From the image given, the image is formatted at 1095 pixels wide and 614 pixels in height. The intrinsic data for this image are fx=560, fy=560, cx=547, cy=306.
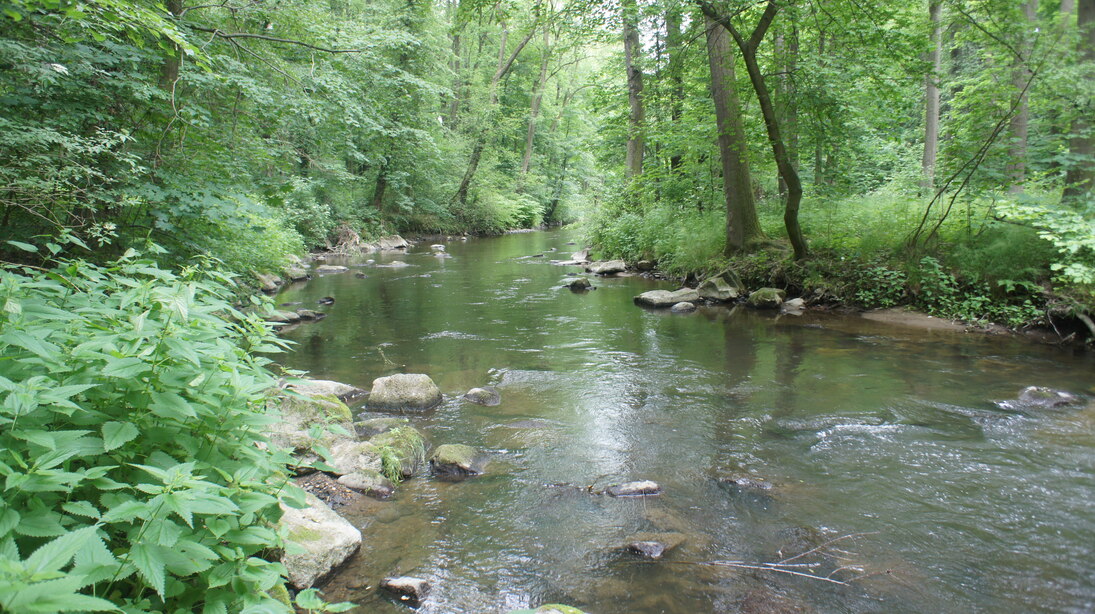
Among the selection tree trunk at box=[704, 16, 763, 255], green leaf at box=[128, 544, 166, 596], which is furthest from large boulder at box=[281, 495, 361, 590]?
tree trunk at box=[704, 16, 763, 255]

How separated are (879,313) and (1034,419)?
4951mm

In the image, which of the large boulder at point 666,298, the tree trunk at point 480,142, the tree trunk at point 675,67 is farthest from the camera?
the tree trunk at point 480,142

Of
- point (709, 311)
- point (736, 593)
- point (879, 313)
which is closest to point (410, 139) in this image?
point (709, 311)

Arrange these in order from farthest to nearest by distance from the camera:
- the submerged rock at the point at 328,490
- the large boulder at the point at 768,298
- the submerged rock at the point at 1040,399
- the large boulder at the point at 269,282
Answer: the large boulder at the point at 269,282, the large boulder at the point at 768,298, the submerged rock at the point at 1040,399, the submerged rock at the point at 328,490

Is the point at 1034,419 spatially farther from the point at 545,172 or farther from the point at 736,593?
the point at 545,172

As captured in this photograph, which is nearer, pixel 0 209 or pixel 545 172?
pixel 0 209

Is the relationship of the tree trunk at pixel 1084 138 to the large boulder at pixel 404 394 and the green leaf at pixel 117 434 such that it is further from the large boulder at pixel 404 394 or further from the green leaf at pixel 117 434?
the green leaf at pixel 117 434

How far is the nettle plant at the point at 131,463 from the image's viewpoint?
5.45ft

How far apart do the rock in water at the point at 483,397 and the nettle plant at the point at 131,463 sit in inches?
146

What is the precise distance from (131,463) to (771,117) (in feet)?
36.8

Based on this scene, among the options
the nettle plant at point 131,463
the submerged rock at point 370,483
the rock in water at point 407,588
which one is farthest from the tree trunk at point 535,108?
the nettle plant at point 131,463

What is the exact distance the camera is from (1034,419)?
5.54 meters

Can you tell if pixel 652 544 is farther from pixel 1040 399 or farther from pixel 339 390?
pixel 1040 399

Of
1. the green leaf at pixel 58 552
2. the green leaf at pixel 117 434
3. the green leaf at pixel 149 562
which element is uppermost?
the green leaf at pixel 117 434
